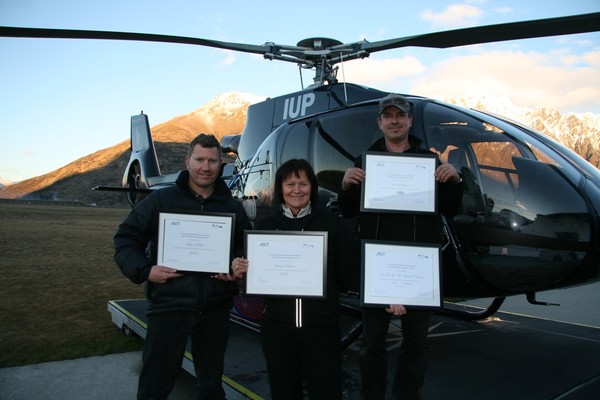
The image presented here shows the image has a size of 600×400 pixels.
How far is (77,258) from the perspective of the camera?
36.6 ft

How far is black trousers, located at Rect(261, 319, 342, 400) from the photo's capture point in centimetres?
215

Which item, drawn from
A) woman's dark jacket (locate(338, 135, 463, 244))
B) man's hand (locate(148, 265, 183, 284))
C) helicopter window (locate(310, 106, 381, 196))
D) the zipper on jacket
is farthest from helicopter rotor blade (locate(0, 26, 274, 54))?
the zipper on jacket

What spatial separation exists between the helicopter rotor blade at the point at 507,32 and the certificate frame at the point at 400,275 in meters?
1.76

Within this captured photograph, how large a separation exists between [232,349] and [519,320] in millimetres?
3304

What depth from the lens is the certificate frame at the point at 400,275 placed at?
2.26 meters

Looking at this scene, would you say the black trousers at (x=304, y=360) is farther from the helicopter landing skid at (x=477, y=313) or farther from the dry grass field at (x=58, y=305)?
the dry grass field at (x=58, y=305)

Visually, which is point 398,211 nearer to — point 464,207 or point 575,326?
point 464,207

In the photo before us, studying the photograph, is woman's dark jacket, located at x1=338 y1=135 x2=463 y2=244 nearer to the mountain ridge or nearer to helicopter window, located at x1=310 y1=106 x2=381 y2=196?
helicopter window, located at x1=310 y1=106 x2=381 y2=196

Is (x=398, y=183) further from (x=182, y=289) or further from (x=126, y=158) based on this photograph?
(x=126, y=158)

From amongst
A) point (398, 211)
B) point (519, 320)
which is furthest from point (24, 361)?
point (519, 320)

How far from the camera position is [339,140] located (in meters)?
3.58


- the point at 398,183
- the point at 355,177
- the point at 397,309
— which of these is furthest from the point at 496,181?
the point at 397,309

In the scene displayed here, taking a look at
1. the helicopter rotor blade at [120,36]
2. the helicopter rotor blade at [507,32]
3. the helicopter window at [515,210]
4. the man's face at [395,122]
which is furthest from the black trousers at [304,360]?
the helicopter rotor blade at [120,36]

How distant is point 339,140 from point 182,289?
70.6 inches
